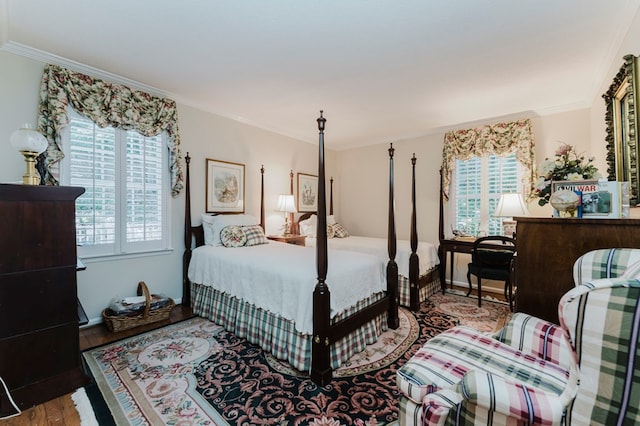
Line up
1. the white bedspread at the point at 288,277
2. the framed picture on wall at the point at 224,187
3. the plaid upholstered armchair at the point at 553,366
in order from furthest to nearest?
1. the framed picture on wall at the point at 224,187
2. the white bedspread at the point at 288,277
3. the plaid upholstered armchair at the point at 553,366

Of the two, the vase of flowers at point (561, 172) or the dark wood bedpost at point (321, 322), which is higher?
the vase of flowers at point (561, 172)

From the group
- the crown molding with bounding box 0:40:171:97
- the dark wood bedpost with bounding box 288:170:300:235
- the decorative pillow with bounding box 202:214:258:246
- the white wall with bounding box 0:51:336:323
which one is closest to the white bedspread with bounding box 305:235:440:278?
the dark wood bedpost with bounding box 288:170:300:235

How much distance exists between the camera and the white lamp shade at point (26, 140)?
1.76 meters

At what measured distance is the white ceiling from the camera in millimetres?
1843

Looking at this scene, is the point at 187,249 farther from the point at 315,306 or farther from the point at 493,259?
the point at 493,259

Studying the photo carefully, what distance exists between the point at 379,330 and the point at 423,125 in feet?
10.4

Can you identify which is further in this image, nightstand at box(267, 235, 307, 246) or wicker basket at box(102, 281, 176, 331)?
nightstand at box(267, 235, 307, 246)

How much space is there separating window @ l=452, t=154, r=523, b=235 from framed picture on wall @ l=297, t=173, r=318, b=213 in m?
2.39

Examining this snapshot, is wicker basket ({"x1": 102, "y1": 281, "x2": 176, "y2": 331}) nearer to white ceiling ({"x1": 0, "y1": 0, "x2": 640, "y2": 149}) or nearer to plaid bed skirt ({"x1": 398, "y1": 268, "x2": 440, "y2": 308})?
white ceiling ({"x1": 0, "y1": 0, "x2": 640, "y2": 149})

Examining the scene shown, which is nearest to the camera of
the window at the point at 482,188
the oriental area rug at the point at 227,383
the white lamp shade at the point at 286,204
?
the oriental area rug at the point at 227,383

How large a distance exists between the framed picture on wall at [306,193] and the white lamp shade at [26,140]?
3.42 metres

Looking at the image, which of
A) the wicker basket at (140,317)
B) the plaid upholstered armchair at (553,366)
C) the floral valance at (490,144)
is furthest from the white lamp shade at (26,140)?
the floral valance at (490,144)

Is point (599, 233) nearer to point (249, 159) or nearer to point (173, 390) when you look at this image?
point (173, 390)

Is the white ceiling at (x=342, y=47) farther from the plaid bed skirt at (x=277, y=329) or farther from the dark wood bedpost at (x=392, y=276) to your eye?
the plaid bed skirt at (x=277, y=329)
